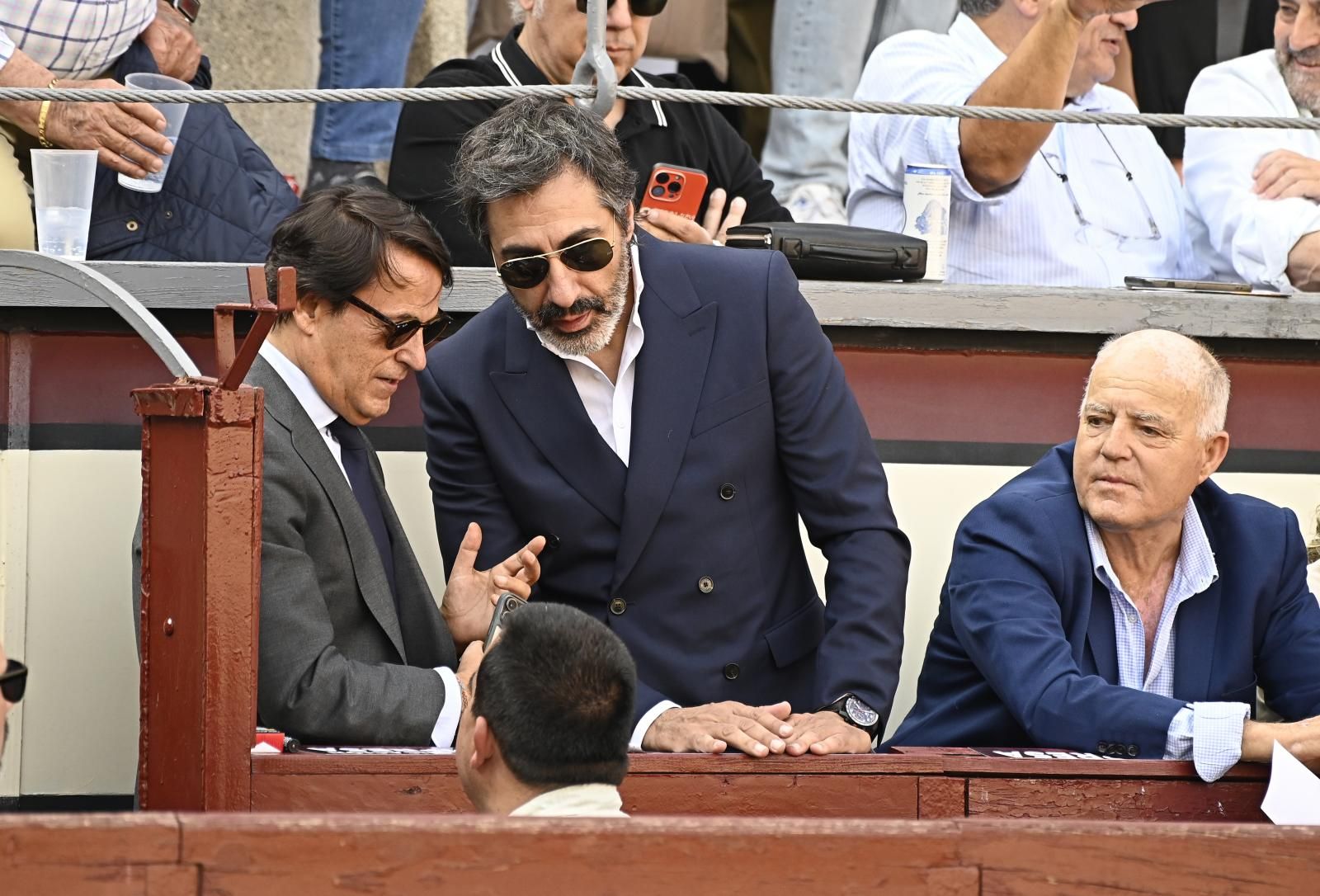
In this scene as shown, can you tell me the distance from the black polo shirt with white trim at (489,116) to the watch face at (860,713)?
144 centimetres

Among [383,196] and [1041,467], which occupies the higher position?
[383,196]

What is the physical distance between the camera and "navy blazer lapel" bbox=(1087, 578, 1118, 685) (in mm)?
3379

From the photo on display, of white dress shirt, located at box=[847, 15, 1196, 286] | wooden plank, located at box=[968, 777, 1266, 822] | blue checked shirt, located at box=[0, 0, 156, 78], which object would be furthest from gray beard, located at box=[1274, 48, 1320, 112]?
blue checked shirt, located at box=[0, 0, 156, 78]

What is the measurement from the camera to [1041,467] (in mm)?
3566

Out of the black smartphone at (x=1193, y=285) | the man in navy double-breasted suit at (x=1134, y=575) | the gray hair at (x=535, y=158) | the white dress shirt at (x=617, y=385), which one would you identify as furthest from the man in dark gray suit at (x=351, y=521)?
the black smartphone at (x=1193, y=285)

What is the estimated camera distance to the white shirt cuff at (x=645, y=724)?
3.04m

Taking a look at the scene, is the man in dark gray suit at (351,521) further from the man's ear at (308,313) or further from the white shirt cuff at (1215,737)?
the white shirt cuff at (1215,737)

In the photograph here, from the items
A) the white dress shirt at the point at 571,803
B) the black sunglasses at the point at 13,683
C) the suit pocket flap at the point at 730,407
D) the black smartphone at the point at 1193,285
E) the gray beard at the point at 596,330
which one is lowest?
the white dress shirt at the point at 571,803

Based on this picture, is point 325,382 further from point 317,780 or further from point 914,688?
point 914,688

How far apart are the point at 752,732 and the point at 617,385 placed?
2.54 feet

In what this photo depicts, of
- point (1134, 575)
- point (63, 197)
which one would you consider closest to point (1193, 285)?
point (1134, 575)

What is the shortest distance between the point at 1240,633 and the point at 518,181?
147 cm

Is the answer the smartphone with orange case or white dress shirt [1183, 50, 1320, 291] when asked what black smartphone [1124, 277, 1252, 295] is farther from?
the smartphone with orange case

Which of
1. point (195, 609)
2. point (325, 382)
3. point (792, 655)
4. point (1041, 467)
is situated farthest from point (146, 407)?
point (1041, 467)
